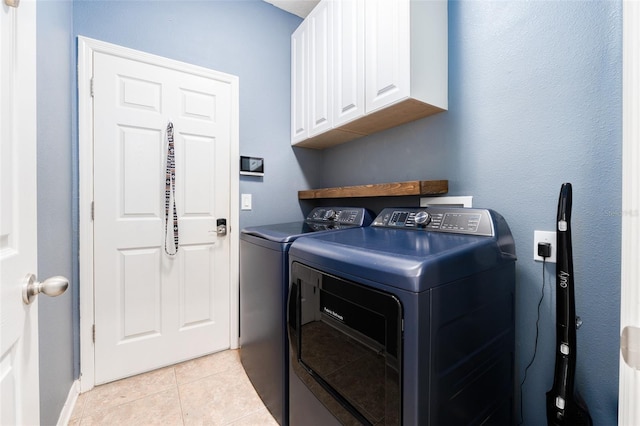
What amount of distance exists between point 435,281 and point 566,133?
0.89 meters

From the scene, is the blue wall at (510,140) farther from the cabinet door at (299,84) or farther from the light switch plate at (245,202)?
the light switch plate at (245,202)

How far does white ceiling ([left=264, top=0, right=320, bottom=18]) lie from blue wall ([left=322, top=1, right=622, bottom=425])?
4.01ft

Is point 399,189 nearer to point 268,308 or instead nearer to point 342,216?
point 342,216

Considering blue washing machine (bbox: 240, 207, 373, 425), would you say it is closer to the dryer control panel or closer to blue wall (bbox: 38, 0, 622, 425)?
the dryer control panel

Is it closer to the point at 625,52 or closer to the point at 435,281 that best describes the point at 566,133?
the point at 625,52

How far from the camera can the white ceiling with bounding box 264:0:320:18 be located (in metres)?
2.17

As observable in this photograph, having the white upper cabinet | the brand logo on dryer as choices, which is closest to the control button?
the white upper cabinet

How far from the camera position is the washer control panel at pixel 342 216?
1.74m

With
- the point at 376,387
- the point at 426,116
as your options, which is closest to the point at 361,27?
the point at 426,116

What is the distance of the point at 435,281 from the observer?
0.74m

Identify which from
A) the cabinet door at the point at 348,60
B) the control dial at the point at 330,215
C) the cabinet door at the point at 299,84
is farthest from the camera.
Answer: the cabinet door at the point at 299,84

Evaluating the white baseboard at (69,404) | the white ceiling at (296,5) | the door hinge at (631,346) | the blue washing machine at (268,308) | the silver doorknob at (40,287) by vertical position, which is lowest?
the white baseboard at (69,404)

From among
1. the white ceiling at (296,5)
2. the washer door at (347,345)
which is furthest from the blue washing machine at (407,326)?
the white ceiling at (296,5)

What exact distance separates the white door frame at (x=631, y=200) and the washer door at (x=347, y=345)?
415mm
